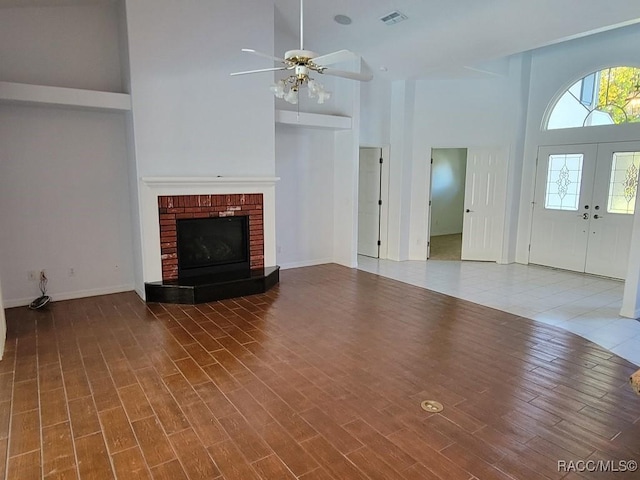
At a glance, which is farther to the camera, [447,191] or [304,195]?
[447,191]

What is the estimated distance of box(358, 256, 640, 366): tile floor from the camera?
4102 millimetres

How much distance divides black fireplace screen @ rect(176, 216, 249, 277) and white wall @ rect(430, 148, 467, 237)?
19.6 feet

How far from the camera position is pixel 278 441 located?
2330mm

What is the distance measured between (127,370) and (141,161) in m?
2.54

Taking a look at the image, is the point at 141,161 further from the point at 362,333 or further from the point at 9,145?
the point at 362,333

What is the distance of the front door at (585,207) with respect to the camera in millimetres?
5898

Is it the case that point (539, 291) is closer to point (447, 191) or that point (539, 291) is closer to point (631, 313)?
point (631, 313)

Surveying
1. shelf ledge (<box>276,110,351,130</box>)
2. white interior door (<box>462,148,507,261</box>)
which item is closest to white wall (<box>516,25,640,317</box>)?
white interior door (<box>462,148,507,261</box>)

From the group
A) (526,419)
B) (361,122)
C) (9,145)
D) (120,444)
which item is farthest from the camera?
(361,122)

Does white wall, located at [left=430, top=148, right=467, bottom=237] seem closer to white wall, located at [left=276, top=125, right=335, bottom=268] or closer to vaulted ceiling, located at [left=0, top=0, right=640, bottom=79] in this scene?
vaulted ceiling, located at [left=0, top=0, right=640, bottom=79]

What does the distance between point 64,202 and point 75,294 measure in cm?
116

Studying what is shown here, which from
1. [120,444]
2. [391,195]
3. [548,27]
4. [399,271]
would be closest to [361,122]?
[391,195]

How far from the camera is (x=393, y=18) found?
5258 millimetres

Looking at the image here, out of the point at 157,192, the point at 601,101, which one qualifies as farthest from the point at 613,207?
the point at 157,192
